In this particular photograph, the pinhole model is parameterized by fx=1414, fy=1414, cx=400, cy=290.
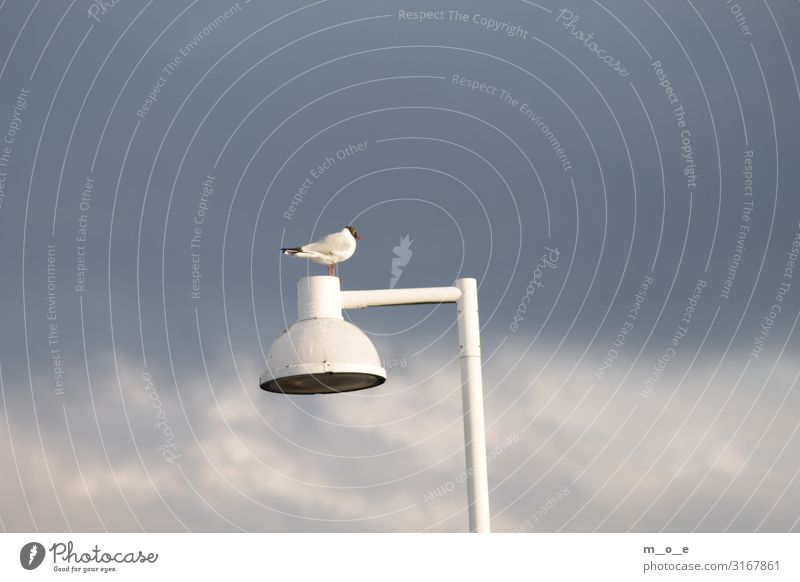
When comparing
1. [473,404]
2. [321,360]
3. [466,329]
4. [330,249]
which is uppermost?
[330,249]

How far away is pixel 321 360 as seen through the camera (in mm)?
16062

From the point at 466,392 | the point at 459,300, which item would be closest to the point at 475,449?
Result: the point at 466,392

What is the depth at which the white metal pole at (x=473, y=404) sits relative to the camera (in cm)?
1595

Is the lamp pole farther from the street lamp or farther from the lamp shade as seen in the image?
the lamp shade

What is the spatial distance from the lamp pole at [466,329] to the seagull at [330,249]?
1351 mm

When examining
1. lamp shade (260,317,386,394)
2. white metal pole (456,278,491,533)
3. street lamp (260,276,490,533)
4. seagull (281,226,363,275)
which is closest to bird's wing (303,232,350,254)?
seagull (281,226,363,275)

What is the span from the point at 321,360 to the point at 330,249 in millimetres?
2599

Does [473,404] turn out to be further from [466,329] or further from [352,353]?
[352,353]

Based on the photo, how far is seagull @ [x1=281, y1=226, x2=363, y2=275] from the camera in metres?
18.2

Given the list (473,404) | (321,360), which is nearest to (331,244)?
(321,360)

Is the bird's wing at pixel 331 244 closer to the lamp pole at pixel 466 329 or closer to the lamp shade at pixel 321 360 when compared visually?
the lamp pole at pixel 466 329

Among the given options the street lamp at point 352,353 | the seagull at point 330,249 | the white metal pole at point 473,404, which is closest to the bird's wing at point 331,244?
the seagull at point 330,249
